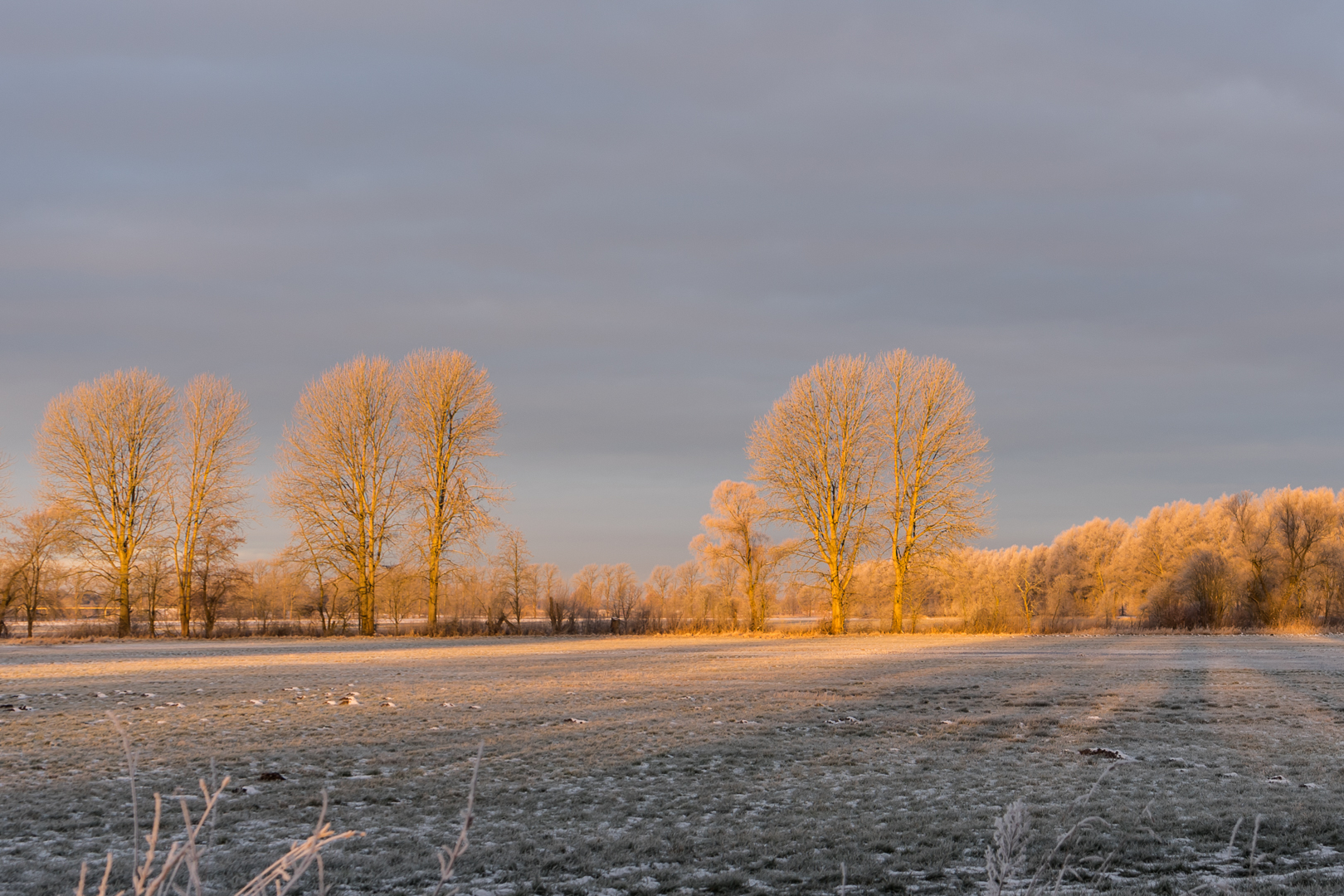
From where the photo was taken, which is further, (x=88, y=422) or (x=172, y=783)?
(x=88, y=422)

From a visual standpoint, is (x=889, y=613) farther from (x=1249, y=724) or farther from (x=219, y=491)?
(x=1249, y=724)

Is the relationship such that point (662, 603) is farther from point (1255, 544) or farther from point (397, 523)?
point (1255, 544)

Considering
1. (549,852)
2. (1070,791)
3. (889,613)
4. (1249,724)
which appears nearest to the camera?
(549,852)

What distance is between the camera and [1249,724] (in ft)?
33.8

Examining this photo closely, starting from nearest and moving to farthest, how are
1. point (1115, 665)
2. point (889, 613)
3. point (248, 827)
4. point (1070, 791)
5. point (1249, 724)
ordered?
point (248, 827) < point (1070, 791) < point (1249, 724) < point (1115, 665) < point (889, 613)

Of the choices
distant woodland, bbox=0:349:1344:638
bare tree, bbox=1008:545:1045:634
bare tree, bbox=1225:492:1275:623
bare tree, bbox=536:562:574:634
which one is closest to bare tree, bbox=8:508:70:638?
distant woodland, bbox=0:349:1344:638

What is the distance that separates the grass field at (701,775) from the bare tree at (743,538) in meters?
28.9

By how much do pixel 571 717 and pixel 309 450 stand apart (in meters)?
31.3

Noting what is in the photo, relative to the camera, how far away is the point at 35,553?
39625 mm

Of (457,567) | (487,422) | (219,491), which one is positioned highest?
(487,422)

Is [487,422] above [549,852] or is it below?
above

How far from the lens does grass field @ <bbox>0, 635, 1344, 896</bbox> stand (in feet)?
16.8

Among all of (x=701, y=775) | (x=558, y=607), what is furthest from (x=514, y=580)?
(x=701, y=775)

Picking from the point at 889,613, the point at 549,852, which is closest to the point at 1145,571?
the point at 889,613
